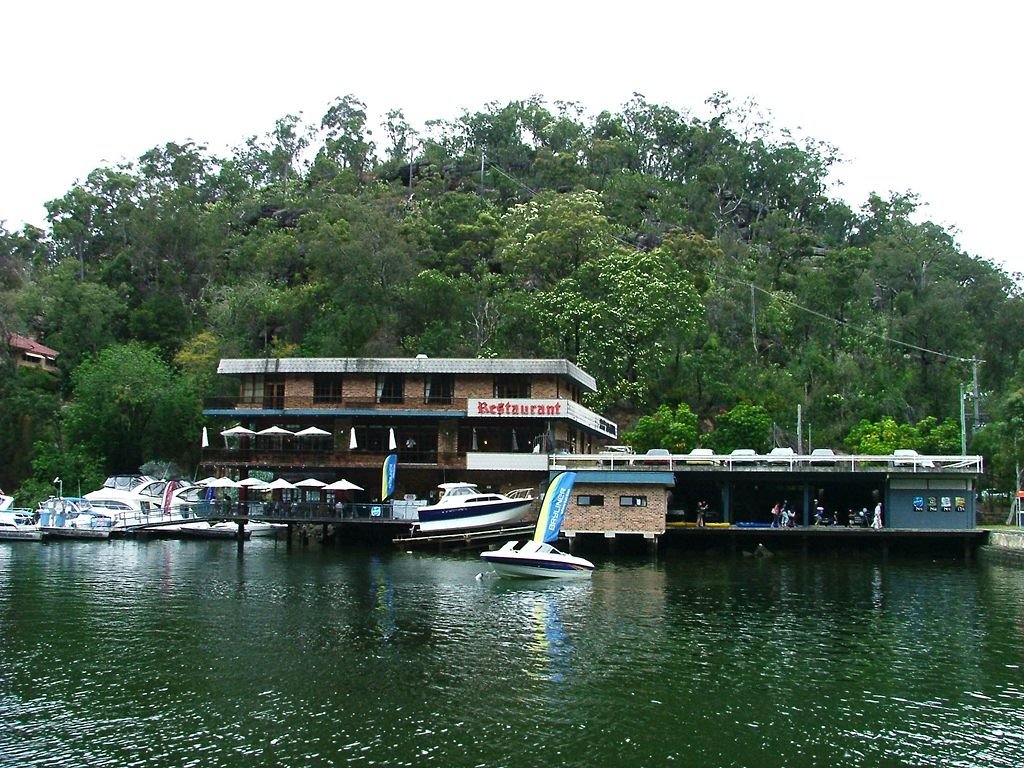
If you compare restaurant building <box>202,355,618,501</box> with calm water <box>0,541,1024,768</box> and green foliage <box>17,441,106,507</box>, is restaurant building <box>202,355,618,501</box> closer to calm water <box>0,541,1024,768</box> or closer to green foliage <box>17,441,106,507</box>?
green foliage <box>17,441,106,507</box>

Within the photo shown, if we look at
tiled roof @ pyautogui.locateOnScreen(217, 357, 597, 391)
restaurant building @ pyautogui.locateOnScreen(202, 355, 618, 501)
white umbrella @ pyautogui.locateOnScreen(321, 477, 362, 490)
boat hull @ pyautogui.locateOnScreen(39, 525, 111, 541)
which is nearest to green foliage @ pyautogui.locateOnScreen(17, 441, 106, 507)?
boat hull @ pyautogui.locateOnScreen(39, 525, 111, 541)

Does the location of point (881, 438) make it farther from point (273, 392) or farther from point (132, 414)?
point (132, 414)

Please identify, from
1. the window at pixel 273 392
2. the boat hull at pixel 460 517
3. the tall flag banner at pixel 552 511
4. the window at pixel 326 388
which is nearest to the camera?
the tall flag banner at pixel 552 511

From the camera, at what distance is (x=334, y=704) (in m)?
21.1

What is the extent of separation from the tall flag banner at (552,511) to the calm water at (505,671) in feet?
9.99

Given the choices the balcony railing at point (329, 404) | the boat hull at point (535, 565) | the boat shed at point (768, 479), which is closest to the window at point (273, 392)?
the balcony railing at point (329, 404)

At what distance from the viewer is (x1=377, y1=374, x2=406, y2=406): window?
60.2m

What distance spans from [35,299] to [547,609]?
72.9 m

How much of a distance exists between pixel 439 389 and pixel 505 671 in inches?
1439

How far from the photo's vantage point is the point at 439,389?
5994 centimetres

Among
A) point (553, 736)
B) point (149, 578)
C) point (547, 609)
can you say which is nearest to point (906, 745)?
point (553, 736)

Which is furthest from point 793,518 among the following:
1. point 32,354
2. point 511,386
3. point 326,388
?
point 32,354

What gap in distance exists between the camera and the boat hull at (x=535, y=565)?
130ft

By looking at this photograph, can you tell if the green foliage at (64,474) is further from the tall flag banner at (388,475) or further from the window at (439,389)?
the tall flag banner at (388,475)
